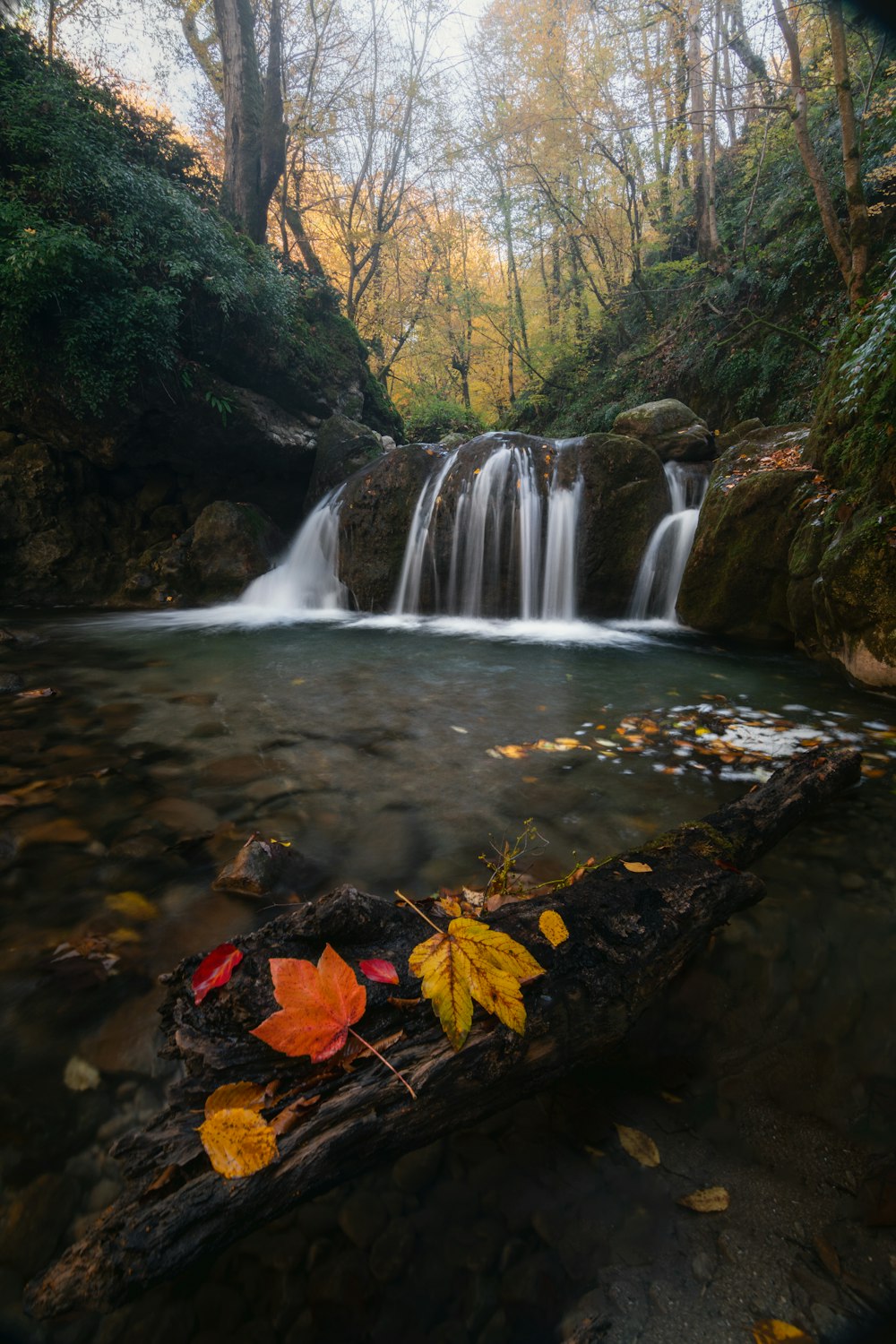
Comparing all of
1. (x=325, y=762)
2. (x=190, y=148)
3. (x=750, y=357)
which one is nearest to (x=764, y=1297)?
(x=325, y=762)

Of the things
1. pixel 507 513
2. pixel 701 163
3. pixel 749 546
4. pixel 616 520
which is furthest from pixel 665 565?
pixel 701 163

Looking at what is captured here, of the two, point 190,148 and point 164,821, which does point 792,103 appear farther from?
point 164,821

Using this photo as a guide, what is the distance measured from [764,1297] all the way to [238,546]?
11.2 meters

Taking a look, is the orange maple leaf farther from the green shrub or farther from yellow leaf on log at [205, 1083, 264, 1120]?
the green shrub

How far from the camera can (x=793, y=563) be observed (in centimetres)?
554

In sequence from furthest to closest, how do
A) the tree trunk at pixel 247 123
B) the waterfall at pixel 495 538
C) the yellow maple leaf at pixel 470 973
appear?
the tree trunk at pixel 247 123
the waterfall at pixel 495 538
the yellow maple leaf at pixel 470 973

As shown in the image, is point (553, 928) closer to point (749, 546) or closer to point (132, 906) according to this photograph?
point (132, 906)

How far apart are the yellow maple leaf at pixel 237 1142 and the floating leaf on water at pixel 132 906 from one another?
112cm

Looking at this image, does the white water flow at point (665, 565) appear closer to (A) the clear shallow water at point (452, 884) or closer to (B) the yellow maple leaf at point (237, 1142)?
(A) the clear shallow water at point (452, 884)

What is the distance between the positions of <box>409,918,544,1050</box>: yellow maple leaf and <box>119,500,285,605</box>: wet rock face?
10.3 m

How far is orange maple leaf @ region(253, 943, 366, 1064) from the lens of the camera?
1.13 meters

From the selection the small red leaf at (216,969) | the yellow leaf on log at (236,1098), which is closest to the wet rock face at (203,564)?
the small red leaf at (216,969)

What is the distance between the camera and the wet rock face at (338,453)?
37.7 ft

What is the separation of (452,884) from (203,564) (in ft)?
32.8
